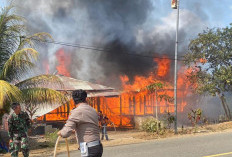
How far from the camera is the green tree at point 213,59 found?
20172 millimetres

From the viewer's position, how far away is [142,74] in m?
29.4

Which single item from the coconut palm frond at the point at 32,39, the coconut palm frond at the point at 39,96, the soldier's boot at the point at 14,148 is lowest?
the soldier's boot at the point at 14,148

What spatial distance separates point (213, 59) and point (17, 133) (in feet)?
57.4

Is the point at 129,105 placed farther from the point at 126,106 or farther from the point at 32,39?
the point at 32,39

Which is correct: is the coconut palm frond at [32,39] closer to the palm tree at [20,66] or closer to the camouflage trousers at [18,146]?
the palm tree at [20,66]

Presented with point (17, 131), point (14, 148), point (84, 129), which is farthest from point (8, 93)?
point (84, 129)

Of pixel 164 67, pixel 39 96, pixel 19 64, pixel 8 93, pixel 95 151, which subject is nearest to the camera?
pixel 95 151

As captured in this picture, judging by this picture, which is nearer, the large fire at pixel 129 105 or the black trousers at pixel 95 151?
the black trousers at pixel 95 151

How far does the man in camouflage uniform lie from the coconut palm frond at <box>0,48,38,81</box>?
364 centimetres

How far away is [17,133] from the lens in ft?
22.1

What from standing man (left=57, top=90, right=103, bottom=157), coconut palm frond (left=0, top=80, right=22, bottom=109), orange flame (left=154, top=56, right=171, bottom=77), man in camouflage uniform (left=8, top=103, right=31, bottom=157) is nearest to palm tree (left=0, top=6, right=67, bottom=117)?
coconut palm frond (left=0, top=80, right=22, bottom=109)

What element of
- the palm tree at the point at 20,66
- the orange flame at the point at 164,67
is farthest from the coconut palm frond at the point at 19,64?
the orange flame at the point at 164,67

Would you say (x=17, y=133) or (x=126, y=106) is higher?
(x=126, y=106)

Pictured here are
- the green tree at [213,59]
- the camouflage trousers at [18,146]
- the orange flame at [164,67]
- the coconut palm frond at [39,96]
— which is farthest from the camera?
the orange flame at [164,67]
